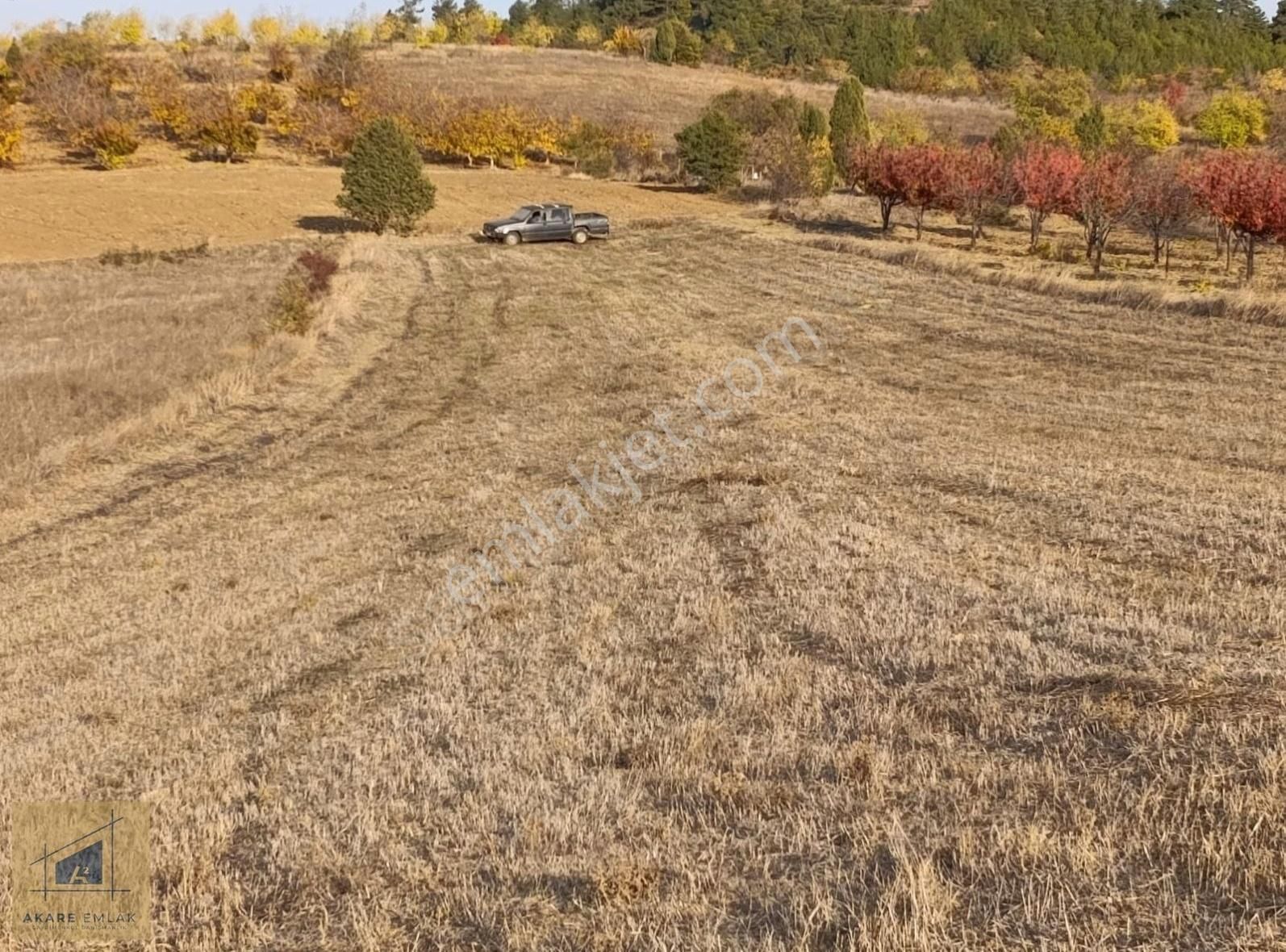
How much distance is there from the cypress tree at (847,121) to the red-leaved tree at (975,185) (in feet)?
55.7

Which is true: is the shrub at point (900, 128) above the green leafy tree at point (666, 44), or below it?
below

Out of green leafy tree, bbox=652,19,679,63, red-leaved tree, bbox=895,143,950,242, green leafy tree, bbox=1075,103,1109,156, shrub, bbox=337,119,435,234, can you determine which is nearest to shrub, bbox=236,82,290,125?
shrub, bbox=337,119,435,234

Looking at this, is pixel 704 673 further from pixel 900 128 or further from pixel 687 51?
pixel 687 51

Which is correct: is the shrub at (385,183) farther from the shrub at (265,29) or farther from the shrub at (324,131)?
the shrub at (265,29)

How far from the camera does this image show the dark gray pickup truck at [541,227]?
121 ft

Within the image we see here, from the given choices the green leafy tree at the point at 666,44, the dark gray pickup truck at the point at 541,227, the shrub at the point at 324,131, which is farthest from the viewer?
the green leafy tree at the point at 666,44

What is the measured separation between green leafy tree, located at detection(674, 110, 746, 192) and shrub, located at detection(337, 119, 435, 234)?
16166mm

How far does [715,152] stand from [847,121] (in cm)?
985

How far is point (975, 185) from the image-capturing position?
33.9m

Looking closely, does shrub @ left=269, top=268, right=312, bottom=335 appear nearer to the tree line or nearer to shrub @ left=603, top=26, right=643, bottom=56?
the tree line

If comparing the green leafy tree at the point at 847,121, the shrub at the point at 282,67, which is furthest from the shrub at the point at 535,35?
the green leafy tree at the point at 847,121

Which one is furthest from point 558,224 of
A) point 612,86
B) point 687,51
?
point 687,51

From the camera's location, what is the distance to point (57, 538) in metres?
11.6

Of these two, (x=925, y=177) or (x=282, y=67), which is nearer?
(x=925, y=177)
